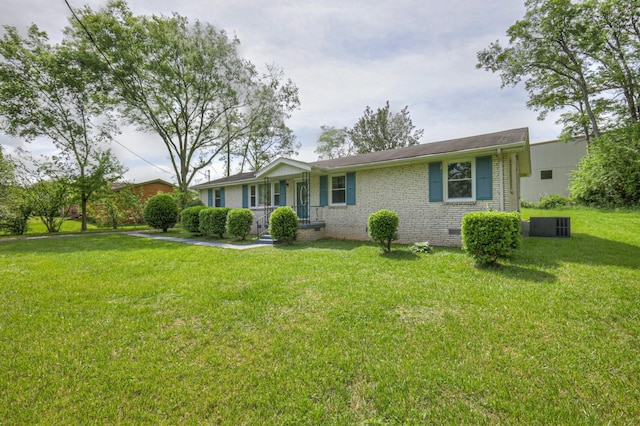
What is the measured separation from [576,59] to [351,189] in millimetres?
20623

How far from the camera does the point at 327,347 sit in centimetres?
284

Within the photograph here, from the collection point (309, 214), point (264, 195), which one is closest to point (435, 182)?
point (309, 214)

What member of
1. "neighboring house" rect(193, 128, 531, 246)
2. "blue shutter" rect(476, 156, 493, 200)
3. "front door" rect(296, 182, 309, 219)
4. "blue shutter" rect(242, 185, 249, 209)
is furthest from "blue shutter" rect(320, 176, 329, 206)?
"blue shutter" rect(476, 156, 493, 200)

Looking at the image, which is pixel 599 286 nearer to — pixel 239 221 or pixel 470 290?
pixel 470 290

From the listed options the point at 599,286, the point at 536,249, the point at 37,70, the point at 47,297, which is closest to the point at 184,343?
the point at 47,297

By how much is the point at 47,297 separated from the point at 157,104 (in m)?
18.9

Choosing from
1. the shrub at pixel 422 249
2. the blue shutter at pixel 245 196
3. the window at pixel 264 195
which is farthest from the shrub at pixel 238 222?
the shrub at pixel 422 249

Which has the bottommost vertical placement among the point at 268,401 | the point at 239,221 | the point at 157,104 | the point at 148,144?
the point at 268,401

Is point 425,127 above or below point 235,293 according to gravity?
above

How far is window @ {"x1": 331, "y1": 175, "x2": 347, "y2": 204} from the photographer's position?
1157 centimetres

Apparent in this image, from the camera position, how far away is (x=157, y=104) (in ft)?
63.4

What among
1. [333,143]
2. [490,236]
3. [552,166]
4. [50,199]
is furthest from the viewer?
[333,143]

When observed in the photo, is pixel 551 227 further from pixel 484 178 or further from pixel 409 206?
pixel 409 206

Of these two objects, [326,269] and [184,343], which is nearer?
[184,343]
